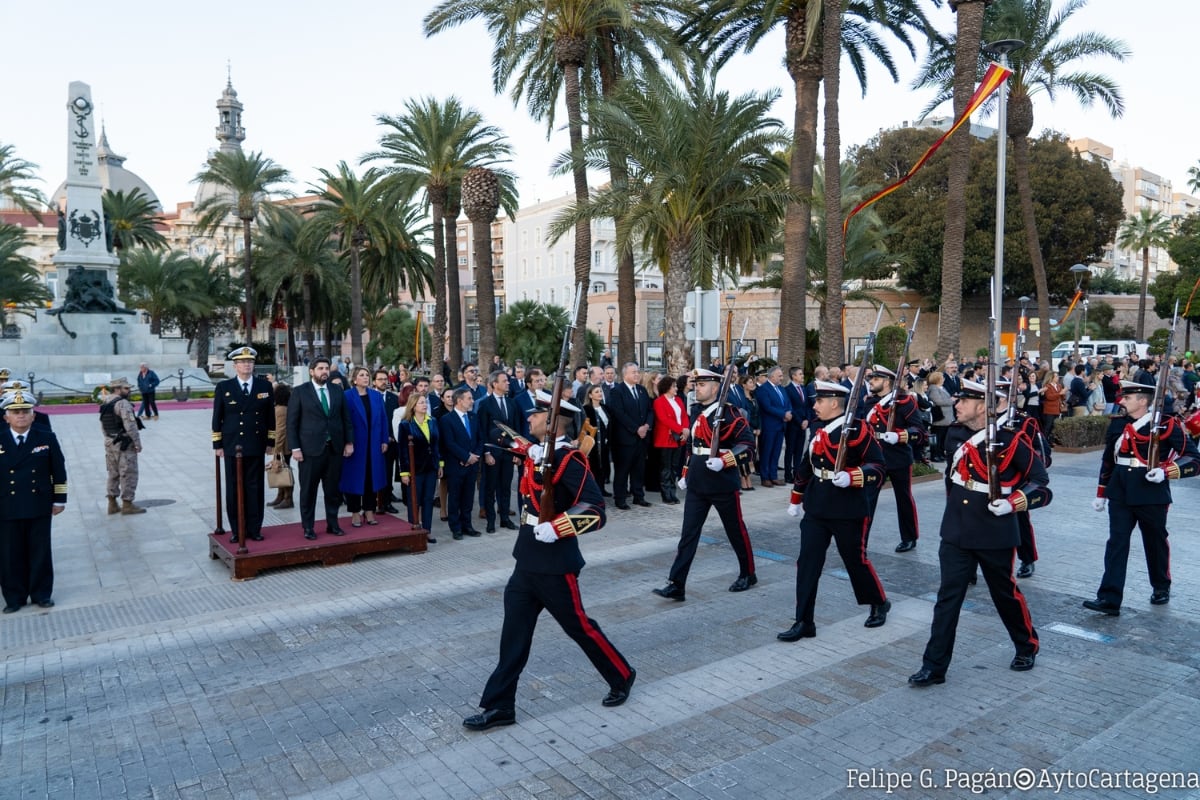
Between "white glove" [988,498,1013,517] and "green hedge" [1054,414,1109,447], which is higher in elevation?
"white glove" [988,498,1013,517]

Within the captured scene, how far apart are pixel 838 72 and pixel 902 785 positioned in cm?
1773

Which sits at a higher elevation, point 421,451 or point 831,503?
point 831,503

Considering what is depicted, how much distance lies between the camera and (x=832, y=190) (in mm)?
19609

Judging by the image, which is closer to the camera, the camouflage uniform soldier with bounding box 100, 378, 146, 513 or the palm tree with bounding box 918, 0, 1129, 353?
the camouflage uniform soldier with bounding box 100, 378, 146, 513

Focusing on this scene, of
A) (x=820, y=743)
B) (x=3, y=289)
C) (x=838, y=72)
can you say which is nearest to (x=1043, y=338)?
(x=838, y=72)

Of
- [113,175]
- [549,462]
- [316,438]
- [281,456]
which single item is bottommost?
[281,456]

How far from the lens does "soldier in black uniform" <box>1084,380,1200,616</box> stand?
7148mm

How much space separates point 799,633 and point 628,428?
18.4 ft

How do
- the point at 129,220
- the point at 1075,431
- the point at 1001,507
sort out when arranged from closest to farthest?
the point at 1001,507 → the point at 1075,431 → the point at 129,220

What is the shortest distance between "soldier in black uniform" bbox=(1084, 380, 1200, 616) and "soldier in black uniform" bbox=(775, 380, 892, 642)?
81.6 inches

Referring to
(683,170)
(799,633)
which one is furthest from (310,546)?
(683,170)

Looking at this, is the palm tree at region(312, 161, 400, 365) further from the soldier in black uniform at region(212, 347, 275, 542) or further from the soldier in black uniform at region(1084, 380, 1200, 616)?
the soldier in black uniform at region(1084, 380, 1200, 616)

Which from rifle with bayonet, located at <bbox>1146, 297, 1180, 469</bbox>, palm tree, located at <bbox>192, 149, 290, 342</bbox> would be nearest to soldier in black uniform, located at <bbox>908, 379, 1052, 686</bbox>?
rifle with bayonet, located at <bbox>1146, 297, 1180, 469</bbox>

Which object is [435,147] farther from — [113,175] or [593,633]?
[113,175]
